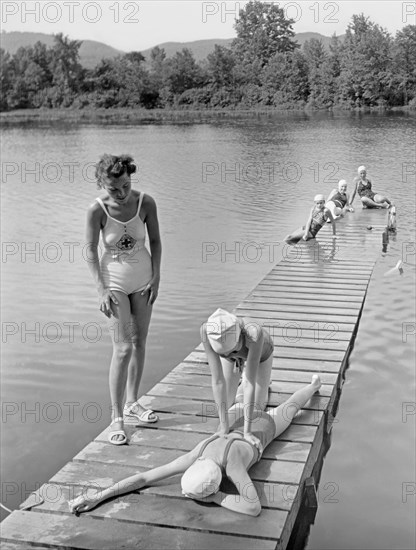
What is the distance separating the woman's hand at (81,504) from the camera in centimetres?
423

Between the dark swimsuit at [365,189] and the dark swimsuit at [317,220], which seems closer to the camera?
the dark swimsuit at [317,220]

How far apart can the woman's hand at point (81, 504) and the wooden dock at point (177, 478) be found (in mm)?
42

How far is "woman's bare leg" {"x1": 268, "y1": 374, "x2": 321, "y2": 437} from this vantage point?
517 centimetres

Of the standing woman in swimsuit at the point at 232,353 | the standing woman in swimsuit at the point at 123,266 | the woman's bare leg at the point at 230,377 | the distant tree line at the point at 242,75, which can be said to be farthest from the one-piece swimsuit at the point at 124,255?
the distant tree line at the point at 242,75

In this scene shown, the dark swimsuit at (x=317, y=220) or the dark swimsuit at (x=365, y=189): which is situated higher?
the dark swimsuit at (x=365, y=189)

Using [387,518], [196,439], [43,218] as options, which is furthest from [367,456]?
[43,218]

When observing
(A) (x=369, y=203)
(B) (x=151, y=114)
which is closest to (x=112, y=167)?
(A) (x=369, y=203)

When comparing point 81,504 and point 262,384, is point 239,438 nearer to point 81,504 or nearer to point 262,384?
point 262,384

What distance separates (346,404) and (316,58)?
77252 millimetres

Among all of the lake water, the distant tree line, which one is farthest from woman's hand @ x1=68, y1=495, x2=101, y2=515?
the distant tree line

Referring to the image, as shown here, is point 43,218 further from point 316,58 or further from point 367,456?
point 316,58

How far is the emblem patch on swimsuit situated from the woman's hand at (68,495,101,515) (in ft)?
5.33

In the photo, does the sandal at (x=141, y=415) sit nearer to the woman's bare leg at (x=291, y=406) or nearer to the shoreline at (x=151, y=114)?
the woman's bare leg at (x=291, y=406)

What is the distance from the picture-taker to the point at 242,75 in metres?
80.9
